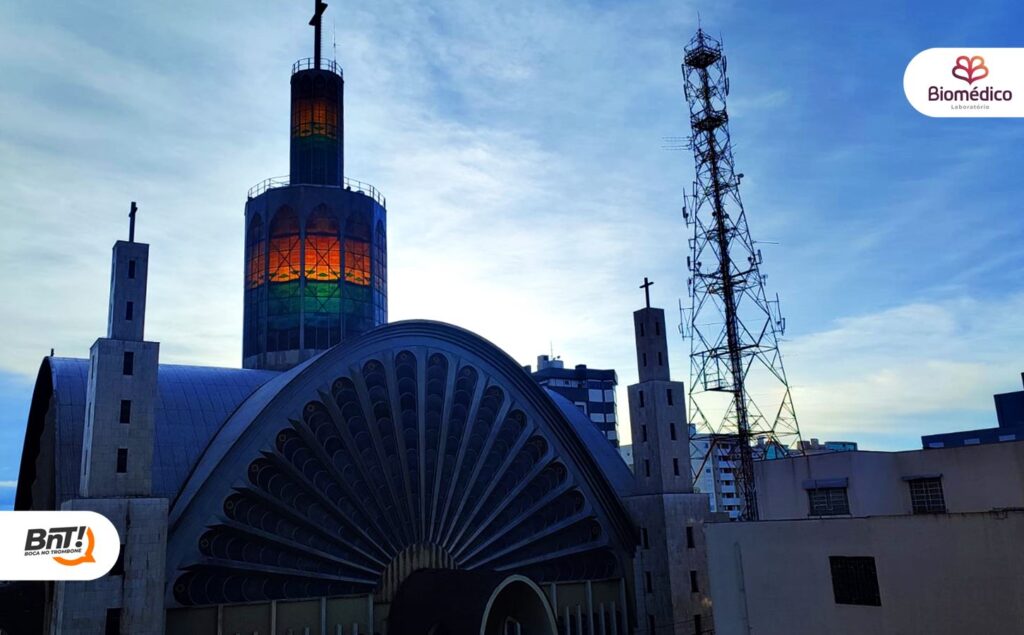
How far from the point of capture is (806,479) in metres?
37.5

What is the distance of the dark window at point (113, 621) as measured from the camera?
30547 mm

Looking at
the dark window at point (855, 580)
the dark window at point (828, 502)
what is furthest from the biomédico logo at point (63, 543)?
the dark window at point (828, 502)

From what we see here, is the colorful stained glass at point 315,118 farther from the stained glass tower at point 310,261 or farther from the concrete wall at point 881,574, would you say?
the concrete wall at point 881,574

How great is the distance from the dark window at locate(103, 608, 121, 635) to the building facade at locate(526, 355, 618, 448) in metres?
96.9

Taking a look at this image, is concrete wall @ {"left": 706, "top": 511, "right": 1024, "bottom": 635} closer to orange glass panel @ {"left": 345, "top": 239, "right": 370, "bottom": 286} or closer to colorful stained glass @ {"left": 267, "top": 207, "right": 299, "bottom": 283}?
orange glass panel @ {"left": 345, "top": 239, "right": 370, "bottom": 286}

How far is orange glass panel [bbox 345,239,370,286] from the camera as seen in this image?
60625mm

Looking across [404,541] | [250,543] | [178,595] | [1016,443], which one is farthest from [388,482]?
[1016,443]

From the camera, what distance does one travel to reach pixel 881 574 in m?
27.0

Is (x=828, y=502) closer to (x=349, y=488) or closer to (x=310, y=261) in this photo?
(x=349, y=488)

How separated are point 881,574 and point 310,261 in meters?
44.7

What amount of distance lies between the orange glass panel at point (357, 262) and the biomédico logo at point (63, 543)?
3407 cm

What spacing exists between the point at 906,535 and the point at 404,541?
24.2m

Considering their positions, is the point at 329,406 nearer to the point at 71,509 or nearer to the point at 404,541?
the point at 404,541

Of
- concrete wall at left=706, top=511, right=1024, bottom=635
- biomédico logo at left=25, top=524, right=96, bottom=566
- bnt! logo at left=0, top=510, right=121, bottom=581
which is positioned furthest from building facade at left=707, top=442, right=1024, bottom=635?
biomédico logo at left=25, top=524, right=96, bottom=566
